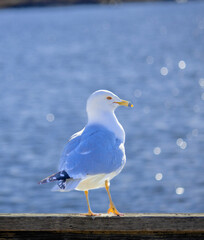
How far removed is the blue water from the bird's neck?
817cm

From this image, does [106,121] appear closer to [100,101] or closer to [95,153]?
[100,101]

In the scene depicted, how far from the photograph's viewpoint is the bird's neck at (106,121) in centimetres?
406

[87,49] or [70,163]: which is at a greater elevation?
[87,49]

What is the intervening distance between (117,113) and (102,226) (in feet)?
59.2

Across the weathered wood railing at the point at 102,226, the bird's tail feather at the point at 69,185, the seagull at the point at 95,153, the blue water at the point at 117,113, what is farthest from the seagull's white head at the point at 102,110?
the blue water at the point at 117,113

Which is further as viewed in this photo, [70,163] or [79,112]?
[79,112]

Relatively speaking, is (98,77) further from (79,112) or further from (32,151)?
(32,151)

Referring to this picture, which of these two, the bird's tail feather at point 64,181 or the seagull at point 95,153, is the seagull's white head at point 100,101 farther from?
the bird's tail feather at point 64,181

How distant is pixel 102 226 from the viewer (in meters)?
3.38

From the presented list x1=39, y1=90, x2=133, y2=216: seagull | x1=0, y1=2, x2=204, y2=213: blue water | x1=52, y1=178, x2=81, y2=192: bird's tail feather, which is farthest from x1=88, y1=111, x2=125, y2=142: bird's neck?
x1=0, y1=2, x2=204, y2=213: blue water

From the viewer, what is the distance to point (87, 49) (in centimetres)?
5166

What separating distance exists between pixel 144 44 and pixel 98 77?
972 inches

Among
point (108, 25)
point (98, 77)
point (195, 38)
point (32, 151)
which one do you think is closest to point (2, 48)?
point (195, 38)

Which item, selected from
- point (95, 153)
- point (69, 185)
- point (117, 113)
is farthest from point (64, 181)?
point (117, 113)
